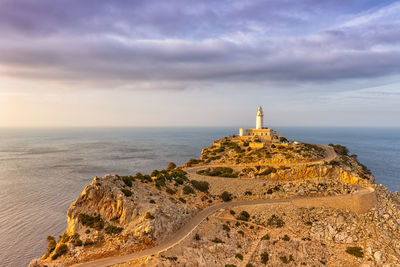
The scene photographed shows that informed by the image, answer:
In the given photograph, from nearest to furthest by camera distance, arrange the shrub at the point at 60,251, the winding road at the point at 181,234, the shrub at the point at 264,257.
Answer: the winding road at the point at 181,234 < the shrub at the point at 60,251 < the shrub at the point at 264,257

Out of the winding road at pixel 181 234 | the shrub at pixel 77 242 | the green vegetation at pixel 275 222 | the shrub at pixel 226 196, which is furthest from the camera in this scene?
the shrub at pixel 226 196

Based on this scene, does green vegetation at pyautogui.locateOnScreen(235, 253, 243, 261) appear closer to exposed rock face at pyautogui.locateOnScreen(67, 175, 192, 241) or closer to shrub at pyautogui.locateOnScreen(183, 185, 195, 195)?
exposed rock face at pyautogui.locateOnScreen(67, 175, 192, 241)

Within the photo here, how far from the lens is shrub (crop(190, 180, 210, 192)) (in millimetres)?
45141

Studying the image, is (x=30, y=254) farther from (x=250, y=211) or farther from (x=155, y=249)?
(x=250, y=211)

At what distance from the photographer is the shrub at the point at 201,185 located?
45141 millimetres

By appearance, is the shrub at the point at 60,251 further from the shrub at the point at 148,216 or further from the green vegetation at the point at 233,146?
the green vegetation at the point at 233,146

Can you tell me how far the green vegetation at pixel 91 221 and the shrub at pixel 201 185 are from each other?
1975 cm

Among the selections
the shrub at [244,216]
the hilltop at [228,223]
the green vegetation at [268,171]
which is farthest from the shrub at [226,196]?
the green vegetation at [268,171]

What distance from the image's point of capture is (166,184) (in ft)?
142

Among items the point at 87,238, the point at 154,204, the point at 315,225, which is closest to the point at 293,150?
the point at 315,225

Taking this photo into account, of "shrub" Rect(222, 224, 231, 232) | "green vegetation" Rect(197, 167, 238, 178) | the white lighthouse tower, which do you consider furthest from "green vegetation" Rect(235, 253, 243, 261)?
the white lighthouse tower

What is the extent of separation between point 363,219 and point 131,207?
3465cm

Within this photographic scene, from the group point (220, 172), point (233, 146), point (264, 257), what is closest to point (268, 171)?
point (220, 172)

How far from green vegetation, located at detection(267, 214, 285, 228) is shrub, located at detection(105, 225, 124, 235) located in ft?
71.6
